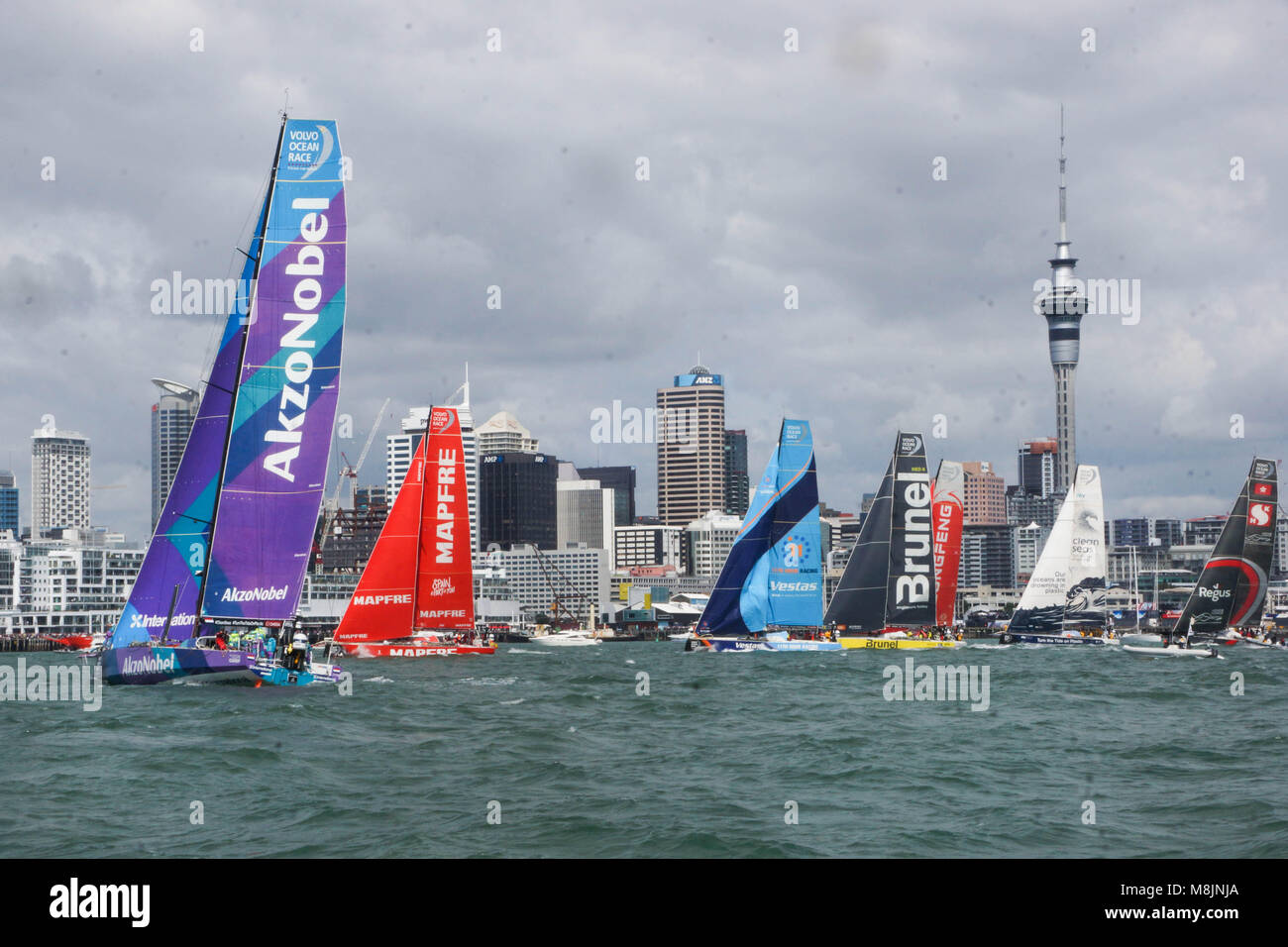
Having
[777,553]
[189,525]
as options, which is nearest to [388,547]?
[777,553]

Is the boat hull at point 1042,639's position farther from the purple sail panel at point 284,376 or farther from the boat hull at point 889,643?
the purple sail panel at point 284,376

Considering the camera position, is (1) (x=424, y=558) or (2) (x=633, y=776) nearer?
(2) (x=633, y=776)

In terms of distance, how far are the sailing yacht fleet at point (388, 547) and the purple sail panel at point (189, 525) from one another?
5 centimetres

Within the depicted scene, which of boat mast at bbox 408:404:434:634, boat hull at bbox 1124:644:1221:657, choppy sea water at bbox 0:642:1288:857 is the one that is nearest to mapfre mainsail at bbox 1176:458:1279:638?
boat hull at bbox 1124:644:1221:657

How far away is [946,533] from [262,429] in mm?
54570

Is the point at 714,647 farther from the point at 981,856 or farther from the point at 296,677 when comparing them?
the point at 981,856

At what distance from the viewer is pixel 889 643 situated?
6938 cm

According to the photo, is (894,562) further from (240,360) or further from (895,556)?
(240,360)

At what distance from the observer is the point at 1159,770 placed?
72.1 ft

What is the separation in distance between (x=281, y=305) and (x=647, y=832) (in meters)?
21.5
